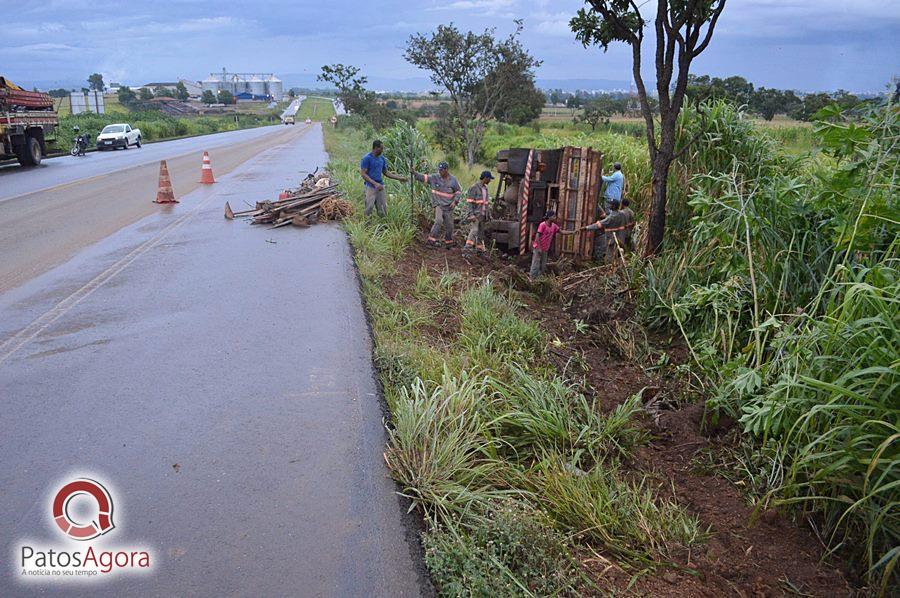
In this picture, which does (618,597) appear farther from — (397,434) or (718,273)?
(718,273)

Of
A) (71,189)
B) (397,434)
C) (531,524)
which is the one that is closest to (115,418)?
(397,434)

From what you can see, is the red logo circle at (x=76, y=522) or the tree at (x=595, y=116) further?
the tree at (x=595, y=116)

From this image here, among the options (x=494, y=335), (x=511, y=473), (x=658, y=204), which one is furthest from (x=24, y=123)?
(x=511, y=473)

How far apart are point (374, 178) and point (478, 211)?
2152mm

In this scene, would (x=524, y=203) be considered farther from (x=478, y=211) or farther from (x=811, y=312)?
(x=811, y=312)

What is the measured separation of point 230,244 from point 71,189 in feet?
30.7

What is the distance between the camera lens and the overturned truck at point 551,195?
36.9 ft

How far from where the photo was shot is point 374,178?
40.7 feet

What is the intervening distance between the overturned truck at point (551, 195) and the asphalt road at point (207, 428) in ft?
14.4

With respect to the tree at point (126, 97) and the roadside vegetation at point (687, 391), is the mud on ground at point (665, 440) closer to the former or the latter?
the roadside vegetation at point (687, 391)

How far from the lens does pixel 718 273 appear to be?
25.0 feet

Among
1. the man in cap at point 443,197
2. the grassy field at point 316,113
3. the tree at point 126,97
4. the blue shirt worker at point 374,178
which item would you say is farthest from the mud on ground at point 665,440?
the tree at point 126,97

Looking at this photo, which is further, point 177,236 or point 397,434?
point 177,236

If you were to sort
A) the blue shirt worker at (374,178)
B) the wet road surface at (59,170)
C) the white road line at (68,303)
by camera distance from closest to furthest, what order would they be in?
the white road line at (68,303) → the blue shirt worker at (374,178) → the wet road surface at (59,170)
